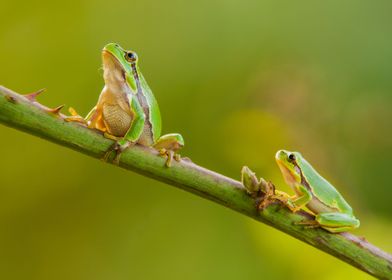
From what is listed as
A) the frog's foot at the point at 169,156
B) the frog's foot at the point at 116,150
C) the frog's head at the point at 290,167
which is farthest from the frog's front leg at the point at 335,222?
the frog's foot at the point at 116,150

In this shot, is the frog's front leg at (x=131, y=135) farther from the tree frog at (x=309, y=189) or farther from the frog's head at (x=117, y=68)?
the tree frog at (x=309, y=189)

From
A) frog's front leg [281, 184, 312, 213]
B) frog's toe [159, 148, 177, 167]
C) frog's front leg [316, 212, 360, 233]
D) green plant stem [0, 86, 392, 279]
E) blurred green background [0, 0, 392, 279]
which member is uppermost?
blurred green background [0, 0, 392, 279]

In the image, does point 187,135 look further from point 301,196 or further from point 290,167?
point 301,196

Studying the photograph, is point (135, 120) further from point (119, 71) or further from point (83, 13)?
point (83, 13)

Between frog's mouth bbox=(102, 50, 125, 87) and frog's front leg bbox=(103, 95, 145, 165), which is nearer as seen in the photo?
frog's front leg bbox=(103, 95, 145, 165)

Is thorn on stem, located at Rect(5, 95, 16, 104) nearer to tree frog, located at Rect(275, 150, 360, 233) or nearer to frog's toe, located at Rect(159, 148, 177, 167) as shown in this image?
frog's toe, located at Rect(159, 148, 177, 167)

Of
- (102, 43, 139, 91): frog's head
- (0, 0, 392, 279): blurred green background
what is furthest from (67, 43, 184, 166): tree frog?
(0, 0, 392, 279): blurred green background

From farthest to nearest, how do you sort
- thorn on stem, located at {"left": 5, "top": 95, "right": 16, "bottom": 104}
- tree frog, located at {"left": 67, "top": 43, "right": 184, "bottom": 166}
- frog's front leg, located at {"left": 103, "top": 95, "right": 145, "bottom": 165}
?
tree frog, located at {"left": 67, "top": 43, "right": 184, "bottom": 166} < frog's front leg, located at {"left": 103, "top": 95, "right": 145, "bottom": 165} < thorn on stem, located at {"left": 5, "top": 95, "right": 16, "bottom": 104}
